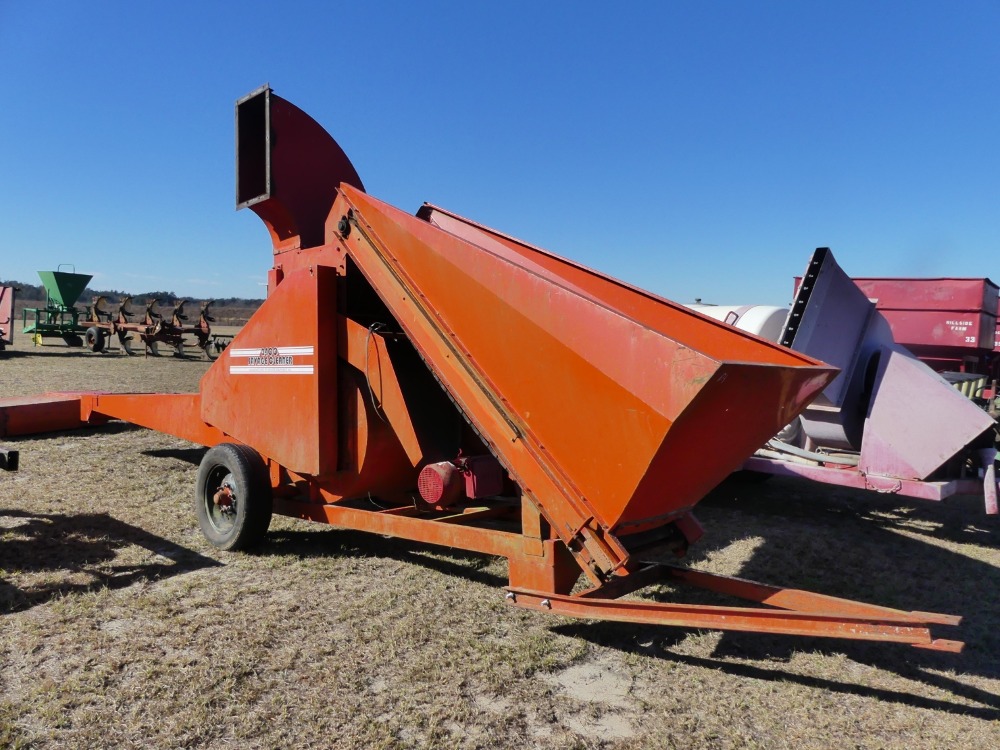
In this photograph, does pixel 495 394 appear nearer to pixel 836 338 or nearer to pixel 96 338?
pixel 836 338

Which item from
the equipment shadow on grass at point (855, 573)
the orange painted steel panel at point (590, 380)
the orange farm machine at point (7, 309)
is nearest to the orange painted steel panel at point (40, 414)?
the orange painted steel panel at point (590, 380)

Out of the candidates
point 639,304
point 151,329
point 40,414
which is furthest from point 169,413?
point 151,329

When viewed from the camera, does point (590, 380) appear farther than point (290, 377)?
No

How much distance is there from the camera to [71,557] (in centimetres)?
420

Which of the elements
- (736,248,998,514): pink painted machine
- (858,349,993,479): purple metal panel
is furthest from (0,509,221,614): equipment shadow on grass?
(858,349,993,479): purple metal panel

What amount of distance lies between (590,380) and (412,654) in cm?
151

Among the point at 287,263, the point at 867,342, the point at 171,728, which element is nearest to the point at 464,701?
the point at 171,728

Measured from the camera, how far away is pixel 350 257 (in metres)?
4.14

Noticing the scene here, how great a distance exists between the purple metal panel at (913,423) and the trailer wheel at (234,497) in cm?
422

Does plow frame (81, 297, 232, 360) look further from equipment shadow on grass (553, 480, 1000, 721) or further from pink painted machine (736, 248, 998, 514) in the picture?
pink painted machine (736, 248, 998, 514)

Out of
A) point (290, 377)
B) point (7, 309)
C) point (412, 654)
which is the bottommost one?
point (412, 654)

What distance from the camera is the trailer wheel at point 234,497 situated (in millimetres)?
4285

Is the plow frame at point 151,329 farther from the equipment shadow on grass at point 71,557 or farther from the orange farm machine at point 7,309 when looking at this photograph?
the equipment shadow on grass at point 71,557

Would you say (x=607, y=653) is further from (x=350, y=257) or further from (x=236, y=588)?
(x=350, y=257)
